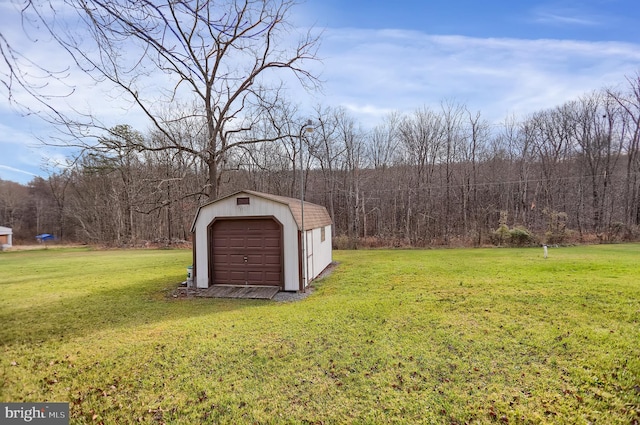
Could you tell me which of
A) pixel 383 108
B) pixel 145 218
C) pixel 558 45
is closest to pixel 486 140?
pixel 383 108

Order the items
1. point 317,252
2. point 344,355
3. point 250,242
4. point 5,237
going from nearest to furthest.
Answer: point 344,355
point 250,242
point 317,252
point 5,237

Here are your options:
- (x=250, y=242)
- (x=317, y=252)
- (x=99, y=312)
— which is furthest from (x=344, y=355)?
(x=317, y=252)

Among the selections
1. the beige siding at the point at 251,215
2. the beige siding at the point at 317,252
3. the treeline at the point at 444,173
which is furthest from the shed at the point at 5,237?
the beige siding at the point at 317,252

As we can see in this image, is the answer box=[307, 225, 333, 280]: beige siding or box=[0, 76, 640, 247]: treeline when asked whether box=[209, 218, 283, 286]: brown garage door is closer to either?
box=[307, 225, 333, 280]: beige siding

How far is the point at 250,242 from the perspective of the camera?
9.12 metres

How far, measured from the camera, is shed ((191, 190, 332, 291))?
28.8ft

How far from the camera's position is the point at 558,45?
1103cm

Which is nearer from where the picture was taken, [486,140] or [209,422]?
[209,422]

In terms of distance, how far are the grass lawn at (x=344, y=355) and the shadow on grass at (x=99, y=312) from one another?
0.16 feet

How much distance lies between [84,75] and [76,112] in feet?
1.42

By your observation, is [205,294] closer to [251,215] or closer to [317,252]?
[251,215]

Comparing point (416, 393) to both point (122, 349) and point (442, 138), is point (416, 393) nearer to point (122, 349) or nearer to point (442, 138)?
point (122, 349)

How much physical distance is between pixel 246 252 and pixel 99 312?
376 cm

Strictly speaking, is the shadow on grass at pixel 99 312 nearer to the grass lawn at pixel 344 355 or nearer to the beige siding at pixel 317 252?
the grass lawn at pixel 344 355
